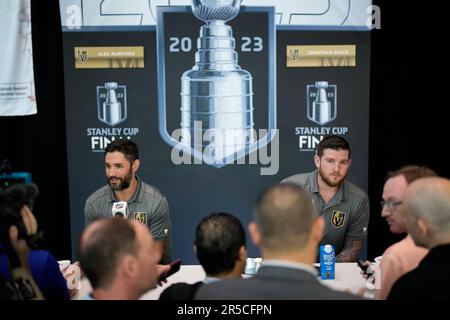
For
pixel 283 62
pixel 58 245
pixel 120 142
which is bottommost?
pixel 58 245

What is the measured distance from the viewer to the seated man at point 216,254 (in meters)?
2.12

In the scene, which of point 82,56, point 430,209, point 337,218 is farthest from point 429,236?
point 82,56

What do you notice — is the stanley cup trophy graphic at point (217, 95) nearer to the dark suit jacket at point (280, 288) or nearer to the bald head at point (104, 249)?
the bald head at point (104, 249)

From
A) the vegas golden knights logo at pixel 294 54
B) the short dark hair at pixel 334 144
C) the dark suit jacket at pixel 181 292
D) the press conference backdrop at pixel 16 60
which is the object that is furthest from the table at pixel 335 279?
the press conference backdrop at pixel 16 60

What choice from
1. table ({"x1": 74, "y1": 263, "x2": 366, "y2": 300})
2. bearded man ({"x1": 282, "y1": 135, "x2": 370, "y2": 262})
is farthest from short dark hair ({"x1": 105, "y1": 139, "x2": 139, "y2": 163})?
bearded man ({"x1": 282, "y1": 135, "x2": 370, "y2": 262})

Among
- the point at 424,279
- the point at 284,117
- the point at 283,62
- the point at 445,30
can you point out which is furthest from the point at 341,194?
the point at 424,279

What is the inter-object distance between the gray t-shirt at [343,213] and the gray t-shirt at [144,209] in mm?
1038

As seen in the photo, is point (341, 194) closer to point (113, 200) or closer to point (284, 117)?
point (284, 117)

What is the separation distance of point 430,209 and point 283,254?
2.15 feet

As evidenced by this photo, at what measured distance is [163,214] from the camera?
4.01m

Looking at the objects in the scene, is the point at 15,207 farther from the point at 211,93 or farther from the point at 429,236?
the point at 211,93
